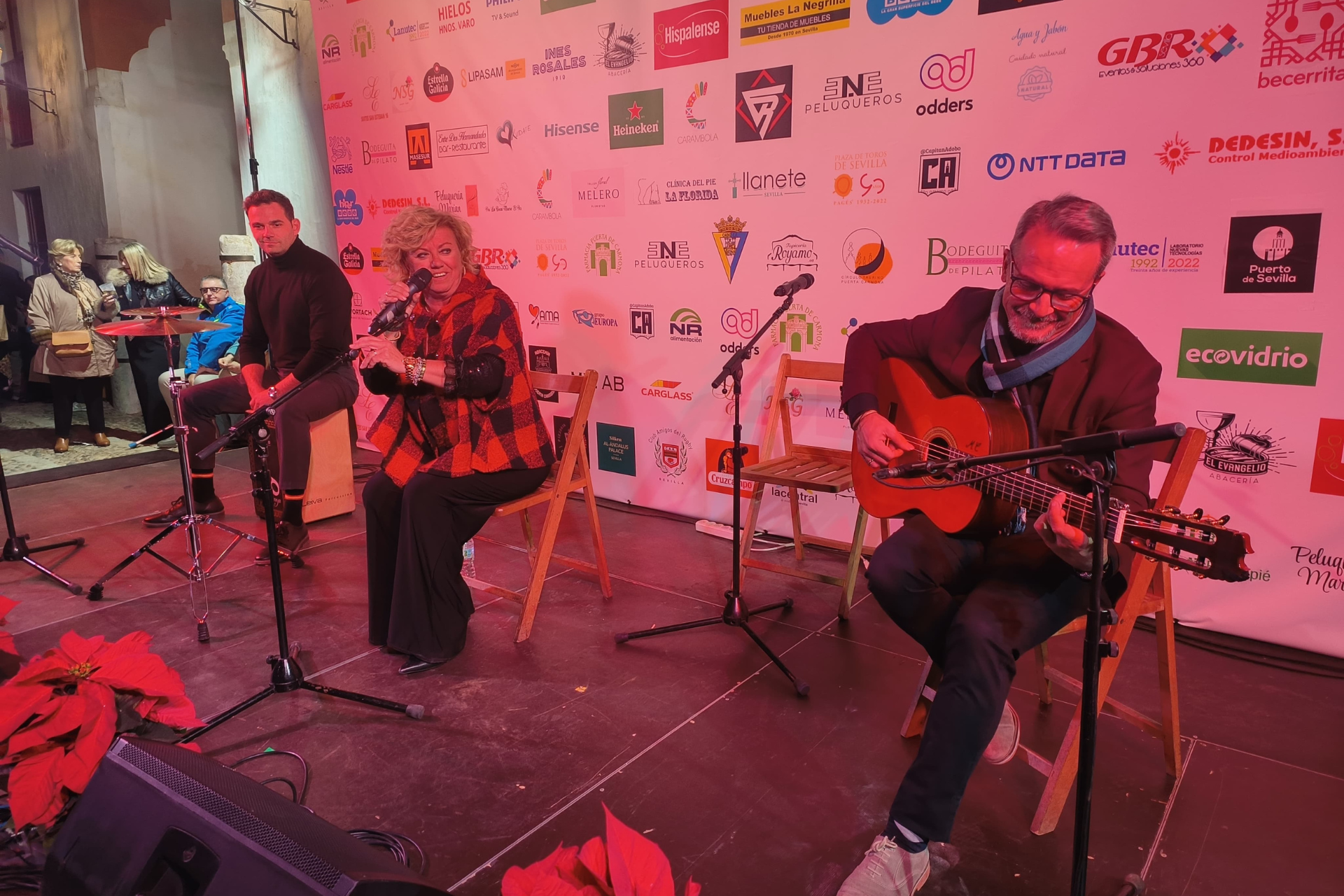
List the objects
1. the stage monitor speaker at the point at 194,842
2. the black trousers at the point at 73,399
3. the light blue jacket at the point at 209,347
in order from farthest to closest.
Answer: the black trousers at the point at 73,399 < the light blue jacket at the point at 209,347 < the stage monitor speaker at the point at 194,842

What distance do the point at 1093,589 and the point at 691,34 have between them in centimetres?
340

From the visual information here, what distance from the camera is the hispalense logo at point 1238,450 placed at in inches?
113

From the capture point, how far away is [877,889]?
1.76 metres

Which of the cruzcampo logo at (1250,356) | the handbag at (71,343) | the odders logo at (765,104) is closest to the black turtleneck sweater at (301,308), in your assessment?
the odders logo at (765,104)

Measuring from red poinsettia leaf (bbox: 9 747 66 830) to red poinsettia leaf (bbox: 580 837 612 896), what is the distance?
0.99 m

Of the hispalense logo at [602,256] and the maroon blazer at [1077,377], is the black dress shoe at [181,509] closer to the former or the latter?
the hispalense logo at [602,256]

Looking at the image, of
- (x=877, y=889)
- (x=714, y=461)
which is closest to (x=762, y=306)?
(x=714, y=461)

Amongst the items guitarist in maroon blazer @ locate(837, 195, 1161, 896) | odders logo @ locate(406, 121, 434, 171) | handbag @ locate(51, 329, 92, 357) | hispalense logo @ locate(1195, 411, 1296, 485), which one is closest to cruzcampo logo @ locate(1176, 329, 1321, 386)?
hispalense logo @ locate(1195, 411, 1296, 485)

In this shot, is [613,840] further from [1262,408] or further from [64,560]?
[64,560]

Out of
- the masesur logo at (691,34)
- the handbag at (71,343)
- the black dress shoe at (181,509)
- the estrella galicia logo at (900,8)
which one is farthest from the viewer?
the handbag at (71,343)

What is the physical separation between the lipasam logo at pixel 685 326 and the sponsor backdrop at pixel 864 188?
0.01m

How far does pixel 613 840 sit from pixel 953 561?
1426 mm

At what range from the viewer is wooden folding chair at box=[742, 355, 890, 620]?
9.95ft

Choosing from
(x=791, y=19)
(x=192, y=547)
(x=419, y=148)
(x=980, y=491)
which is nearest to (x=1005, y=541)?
(x=980, y=491)
